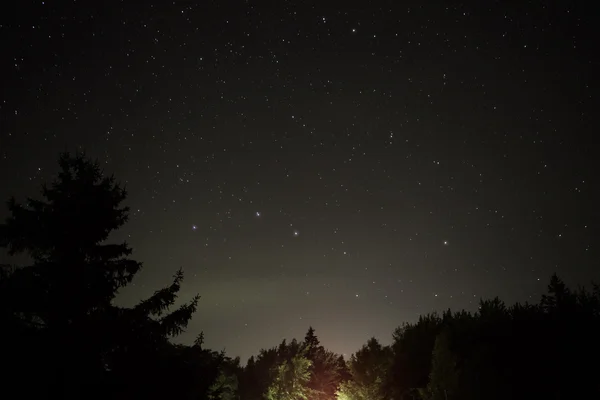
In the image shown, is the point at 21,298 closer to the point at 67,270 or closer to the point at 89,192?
the point at 67,270

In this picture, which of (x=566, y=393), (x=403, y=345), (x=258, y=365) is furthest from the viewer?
(x=258, y=365)

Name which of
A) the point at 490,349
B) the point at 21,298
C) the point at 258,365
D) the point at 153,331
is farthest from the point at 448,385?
the point at 258,365

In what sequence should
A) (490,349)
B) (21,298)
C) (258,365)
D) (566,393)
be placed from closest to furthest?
(21,298), (566,393), (490,349), (258,365)

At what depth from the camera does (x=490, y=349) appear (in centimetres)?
3028

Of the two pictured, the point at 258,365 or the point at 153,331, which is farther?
the point at 258,365

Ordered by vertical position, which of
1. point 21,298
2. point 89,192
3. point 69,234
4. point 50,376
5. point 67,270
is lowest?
point 50,376

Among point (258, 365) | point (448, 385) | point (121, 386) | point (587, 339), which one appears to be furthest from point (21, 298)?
point (258, 365)

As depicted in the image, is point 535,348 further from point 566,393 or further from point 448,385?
point 448,385

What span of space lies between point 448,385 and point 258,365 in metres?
72.6

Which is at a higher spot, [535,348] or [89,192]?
[535,348]

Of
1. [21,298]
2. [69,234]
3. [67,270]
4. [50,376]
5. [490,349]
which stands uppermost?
[490,349]

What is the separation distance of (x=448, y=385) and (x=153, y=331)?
25.4 metres

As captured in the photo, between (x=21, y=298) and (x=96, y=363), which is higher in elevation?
(x=21, y=298)

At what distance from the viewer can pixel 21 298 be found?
6043 millimetres
